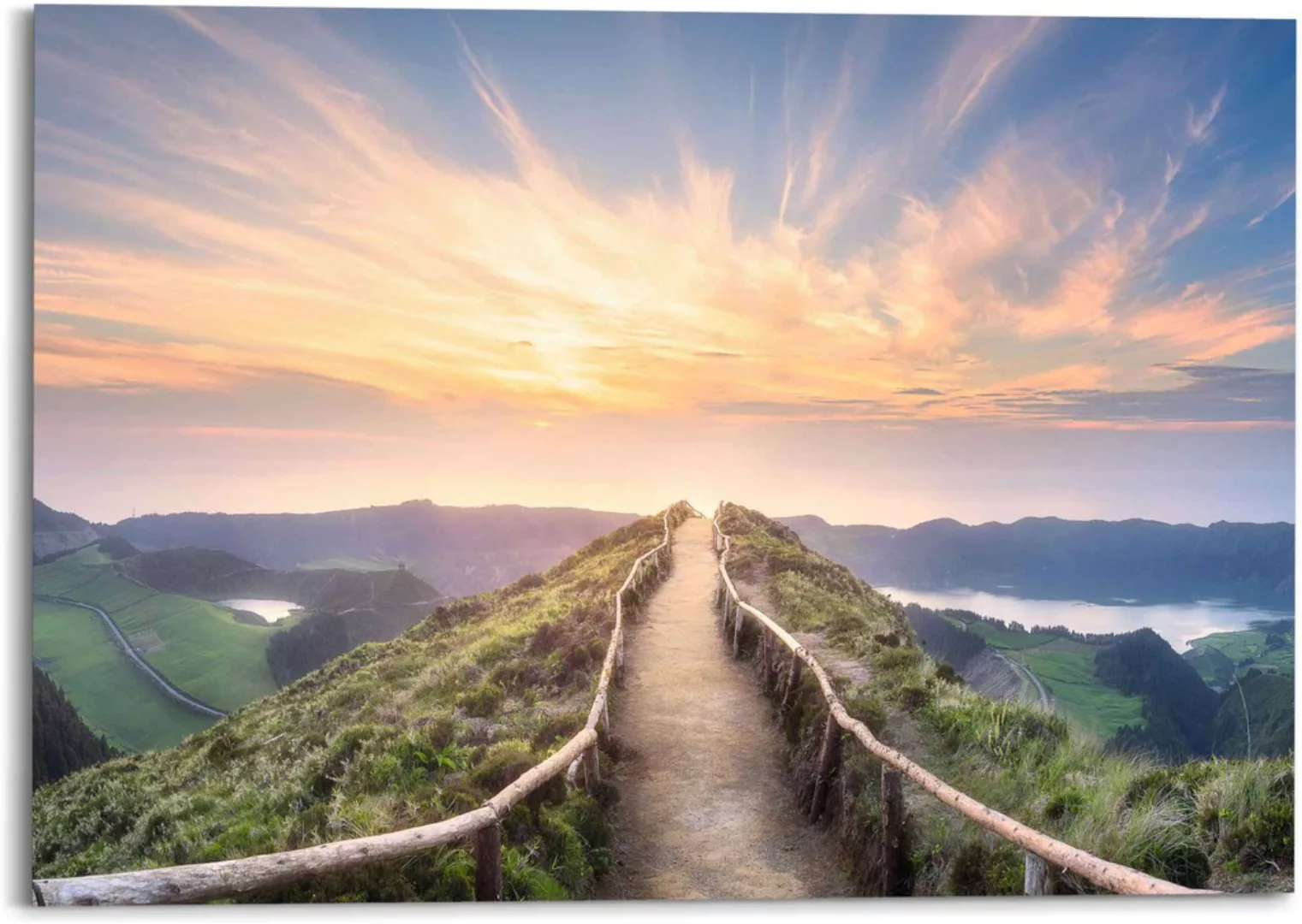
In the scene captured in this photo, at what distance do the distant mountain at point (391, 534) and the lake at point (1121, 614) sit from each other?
5728mm

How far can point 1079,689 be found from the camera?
977 cm

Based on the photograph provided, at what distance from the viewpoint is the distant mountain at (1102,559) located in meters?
9.00

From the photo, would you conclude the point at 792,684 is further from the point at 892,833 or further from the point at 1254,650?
the point at 1254,650

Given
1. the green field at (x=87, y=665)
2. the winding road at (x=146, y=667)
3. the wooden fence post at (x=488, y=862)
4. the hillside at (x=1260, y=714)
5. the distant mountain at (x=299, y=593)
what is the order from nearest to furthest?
the wooden fence post at (x=488, y=862), the hillside at (x=1260, y=714), the winding road at (x=146, y=667), the green field at (x=87, y=665), the distant mountain at (x=299, y=593)

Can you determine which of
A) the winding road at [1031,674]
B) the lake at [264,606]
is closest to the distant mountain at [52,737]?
the lake at [264,606]

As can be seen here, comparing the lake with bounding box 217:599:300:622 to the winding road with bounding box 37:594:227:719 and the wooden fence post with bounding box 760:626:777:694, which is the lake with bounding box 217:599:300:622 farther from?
the wooden fence post with bounding box 760:626:777:694

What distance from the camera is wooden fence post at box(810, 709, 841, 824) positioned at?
301 inches

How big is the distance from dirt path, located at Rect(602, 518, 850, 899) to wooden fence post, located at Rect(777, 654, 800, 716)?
0.37 metres

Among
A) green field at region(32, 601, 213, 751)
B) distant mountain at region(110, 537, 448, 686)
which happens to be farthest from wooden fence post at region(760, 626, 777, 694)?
green field at region(32, 601, 213, 751)

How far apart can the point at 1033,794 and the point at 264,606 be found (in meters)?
17.2

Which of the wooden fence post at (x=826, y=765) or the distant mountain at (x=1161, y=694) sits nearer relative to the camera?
the distant mountain at (x=1161, y=694)

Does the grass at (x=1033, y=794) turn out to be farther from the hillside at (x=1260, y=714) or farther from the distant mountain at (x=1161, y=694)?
the hillside at (x=1260, y=714)

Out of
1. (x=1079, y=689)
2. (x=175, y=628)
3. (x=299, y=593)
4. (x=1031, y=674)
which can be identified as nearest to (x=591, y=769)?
(x=1079, y=689)

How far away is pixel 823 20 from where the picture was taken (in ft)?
30.4
